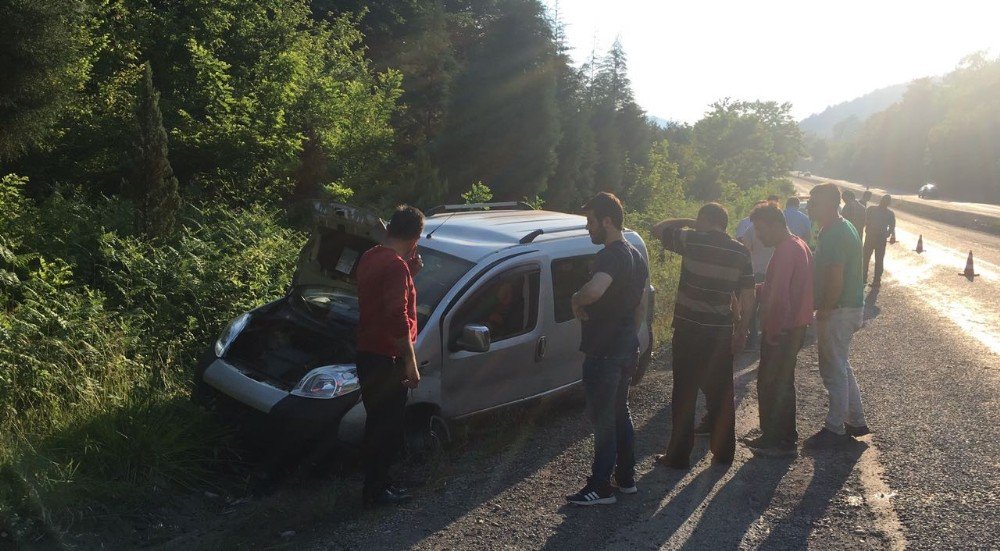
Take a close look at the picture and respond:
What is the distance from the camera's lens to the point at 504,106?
21297 millimetres

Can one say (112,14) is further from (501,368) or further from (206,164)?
(501,368)

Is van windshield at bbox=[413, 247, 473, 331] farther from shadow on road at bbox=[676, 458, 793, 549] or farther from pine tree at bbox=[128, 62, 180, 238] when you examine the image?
pine tree at bbox=[128, 62, 180, 238]

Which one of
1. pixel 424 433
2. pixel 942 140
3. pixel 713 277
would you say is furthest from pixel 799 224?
pixel 942 140

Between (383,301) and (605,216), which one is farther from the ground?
(605,216)

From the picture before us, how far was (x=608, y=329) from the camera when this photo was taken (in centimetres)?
481

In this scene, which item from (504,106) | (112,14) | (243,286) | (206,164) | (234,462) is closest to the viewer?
(234,462)

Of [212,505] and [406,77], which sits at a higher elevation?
[406,77]

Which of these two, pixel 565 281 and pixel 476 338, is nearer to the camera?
pixel 476 338

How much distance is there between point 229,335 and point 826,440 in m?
5.01

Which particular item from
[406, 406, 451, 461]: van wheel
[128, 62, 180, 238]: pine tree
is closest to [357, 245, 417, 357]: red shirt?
[406, 406, 451, 461]: van wheel

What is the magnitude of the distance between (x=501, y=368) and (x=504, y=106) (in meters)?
16.3

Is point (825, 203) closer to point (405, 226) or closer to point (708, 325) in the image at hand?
point (708, 325)

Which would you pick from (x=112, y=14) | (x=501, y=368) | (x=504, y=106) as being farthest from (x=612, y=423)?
(x=504, y=106)

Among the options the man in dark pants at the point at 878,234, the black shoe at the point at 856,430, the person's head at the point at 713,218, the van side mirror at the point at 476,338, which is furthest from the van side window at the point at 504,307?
the man in dark pants at the point at 878,234
